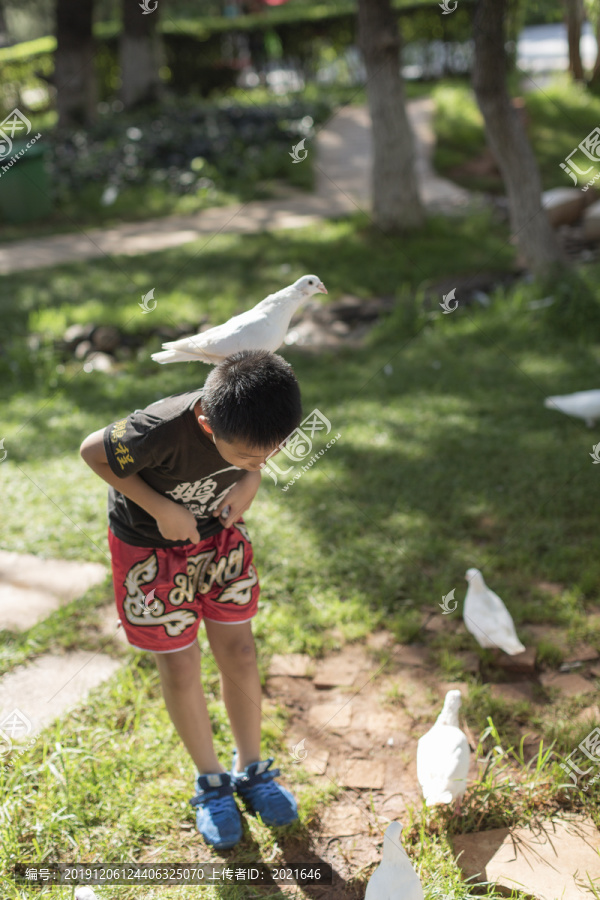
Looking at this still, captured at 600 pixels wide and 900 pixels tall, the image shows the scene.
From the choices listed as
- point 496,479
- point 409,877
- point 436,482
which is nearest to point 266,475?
point 436,482

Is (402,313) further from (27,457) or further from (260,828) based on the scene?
(260,828)

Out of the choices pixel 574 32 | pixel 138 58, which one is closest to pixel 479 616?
pixel 574 32

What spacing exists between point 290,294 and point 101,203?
7604 mm

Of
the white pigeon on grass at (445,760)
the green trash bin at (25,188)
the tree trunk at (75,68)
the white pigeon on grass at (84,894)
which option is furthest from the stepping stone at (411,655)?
the tree trunk at (75,68)

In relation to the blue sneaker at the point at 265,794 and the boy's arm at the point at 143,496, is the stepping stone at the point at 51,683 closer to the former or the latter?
the blue sneaker at the point at 265,794

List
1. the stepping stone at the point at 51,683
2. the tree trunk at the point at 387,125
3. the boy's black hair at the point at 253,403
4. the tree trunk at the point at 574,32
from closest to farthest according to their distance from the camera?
the boy's black hair at the point at 253,403 → the stepping stone at the point at 51,683 → the tree trunk at the point at 387,125 → the tree trunk at the point at 574,32

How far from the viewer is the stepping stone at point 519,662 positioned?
264cm

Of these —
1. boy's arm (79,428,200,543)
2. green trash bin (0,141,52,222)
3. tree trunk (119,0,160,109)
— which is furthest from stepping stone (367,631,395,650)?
tree trunk (119,0,160,109)

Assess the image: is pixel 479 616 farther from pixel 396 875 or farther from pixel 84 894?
pixel 84 894

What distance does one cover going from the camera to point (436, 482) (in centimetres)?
372

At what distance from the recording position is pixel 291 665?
9.08 ft

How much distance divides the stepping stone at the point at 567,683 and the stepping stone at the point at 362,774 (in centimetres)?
66

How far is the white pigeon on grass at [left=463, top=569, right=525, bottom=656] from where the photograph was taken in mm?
2557

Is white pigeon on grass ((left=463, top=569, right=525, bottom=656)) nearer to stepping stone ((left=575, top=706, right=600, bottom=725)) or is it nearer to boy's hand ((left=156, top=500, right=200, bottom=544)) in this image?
stepping stone ((left=575, top=706, right=600, bottom=725))
